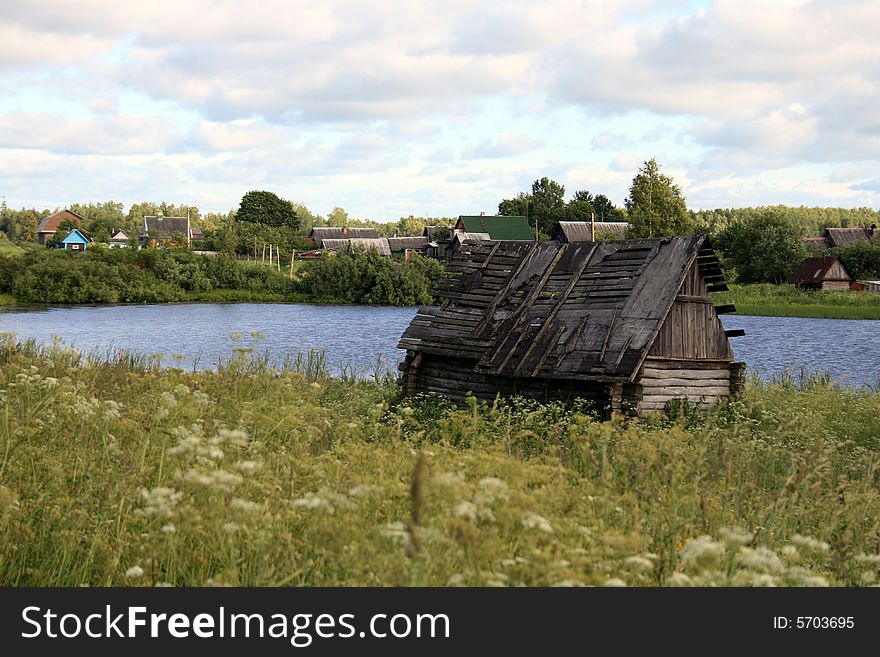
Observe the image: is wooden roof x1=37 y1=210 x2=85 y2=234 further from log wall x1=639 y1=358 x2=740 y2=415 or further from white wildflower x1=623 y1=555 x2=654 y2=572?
white wildflower x1=623 y1=555 x2=654 y2=572

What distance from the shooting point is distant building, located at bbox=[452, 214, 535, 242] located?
3848 inches

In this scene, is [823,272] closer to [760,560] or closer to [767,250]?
[767,250]

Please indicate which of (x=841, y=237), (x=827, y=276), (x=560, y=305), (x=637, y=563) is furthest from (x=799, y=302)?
(x=637, y=563)

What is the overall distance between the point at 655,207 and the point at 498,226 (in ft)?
121

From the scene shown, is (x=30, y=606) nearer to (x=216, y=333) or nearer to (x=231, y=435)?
(x=231, y=435)

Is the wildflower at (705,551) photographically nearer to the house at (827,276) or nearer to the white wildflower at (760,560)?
the white wildflower at (760,560)

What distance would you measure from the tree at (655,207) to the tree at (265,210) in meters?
59.9

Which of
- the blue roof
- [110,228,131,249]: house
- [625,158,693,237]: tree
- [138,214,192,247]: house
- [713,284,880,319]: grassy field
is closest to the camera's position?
[713,284,880,319]: grassy field

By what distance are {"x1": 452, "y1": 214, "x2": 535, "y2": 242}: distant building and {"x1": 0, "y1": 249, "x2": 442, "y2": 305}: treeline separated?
25.3 meters

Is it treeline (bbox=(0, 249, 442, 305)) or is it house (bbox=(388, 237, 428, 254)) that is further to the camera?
house (bbox=(388, 237, 428, 254))

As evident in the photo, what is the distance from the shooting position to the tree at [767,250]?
226 ft

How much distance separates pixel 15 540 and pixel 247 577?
1.91 meters

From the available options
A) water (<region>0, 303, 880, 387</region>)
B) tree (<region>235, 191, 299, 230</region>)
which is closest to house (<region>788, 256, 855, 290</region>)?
water (<region>0, 303, 880, 387</region>)

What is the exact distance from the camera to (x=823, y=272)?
62344 mm
